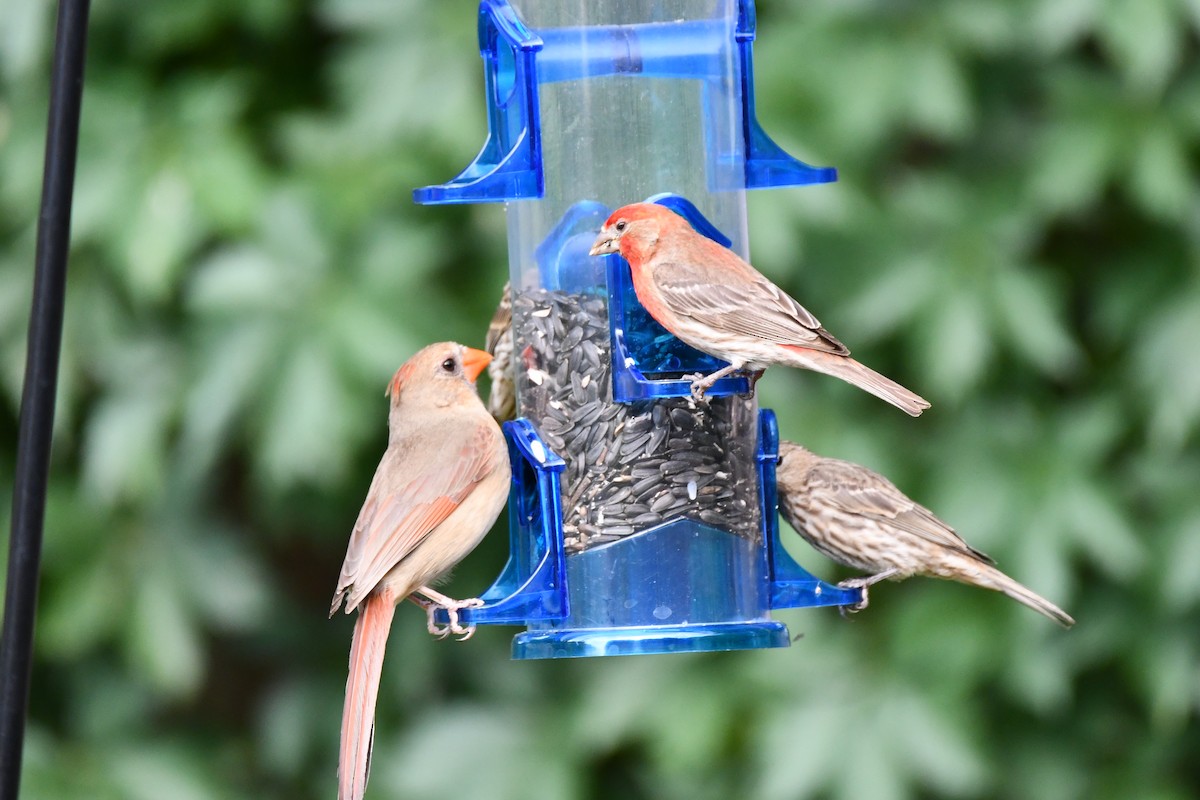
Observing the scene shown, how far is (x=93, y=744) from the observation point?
6340 millimetres

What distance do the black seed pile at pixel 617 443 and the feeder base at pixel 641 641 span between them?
0.30 metres

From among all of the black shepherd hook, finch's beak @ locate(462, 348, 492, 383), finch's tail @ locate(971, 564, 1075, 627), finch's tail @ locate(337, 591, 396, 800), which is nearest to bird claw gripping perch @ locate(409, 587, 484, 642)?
finch's tail @ locate(337, 591, 396, 800)

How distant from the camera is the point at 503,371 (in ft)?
16.7

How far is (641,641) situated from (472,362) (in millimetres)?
1094

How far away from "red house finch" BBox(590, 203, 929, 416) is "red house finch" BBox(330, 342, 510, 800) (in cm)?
59

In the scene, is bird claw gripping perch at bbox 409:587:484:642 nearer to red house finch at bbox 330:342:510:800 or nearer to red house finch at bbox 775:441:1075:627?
red house finch at bbox 330:342:510:800

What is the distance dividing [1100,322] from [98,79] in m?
3.66

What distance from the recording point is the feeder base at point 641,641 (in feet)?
12.8

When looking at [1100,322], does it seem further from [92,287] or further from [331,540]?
[92,287]

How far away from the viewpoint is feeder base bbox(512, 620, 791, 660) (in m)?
3.89

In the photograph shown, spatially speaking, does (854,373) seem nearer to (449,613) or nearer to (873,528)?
(873,528)

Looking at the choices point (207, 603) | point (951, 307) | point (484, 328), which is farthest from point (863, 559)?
point (207, 603)

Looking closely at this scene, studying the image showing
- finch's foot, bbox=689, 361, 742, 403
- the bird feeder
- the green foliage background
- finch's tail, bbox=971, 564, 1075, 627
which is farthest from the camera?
the green foliage background

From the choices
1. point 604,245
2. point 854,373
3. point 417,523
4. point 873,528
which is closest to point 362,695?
point 417,523
